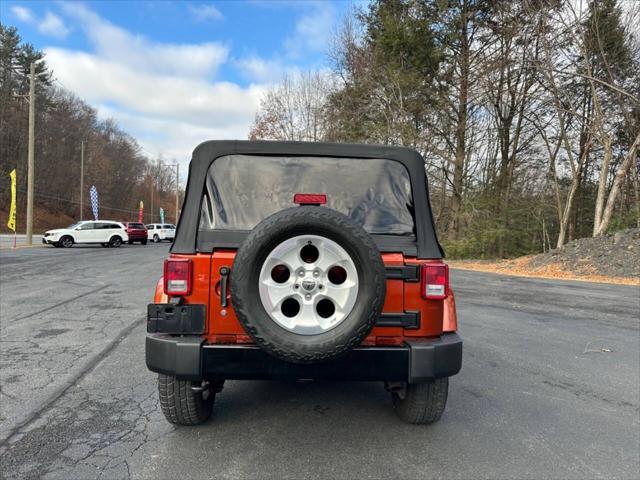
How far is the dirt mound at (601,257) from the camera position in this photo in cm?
1457

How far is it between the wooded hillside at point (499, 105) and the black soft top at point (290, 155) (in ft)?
61.8

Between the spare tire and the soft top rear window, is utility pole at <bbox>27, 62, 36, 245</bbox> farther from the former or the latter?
the spare tire

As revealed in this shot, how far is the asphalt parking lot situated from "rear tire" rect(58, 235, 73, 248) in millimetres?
22354

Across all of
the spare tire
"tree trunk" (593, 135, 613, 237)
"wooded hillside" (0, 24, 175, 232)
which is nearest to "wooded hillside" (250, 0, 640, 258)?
"tree trunk" (593, 135, 613, 237)

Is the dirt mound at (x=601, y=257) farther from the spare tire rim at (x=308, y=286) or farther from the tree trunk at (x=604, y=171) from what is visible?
the spare tire rim at (x=308, y=286)

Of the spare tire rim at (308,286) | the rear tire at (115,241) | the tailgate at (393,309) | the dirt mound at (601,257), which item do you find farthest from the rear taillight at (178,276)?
the rear tire at (115,241)

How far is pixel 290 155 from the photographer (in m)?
3.01

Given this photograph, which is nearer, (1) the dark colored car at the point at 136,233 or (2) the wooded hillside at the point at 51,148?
(1) the dark colored car at the point at 136,233

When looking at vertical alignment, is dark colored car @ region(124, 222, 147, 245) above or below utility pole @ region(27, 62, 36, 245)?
below

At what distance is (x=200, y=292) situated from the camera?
106 inches

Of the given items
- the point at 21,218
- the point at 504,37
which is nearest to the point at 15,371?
the point at 504,37

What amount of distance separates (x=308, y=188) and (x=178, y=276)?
101cm

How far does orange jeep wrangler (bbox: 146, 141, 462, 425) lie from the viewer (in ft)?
8.14

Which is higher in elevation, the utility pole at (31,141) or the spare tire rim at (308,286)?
the utility pole at (31,141)
